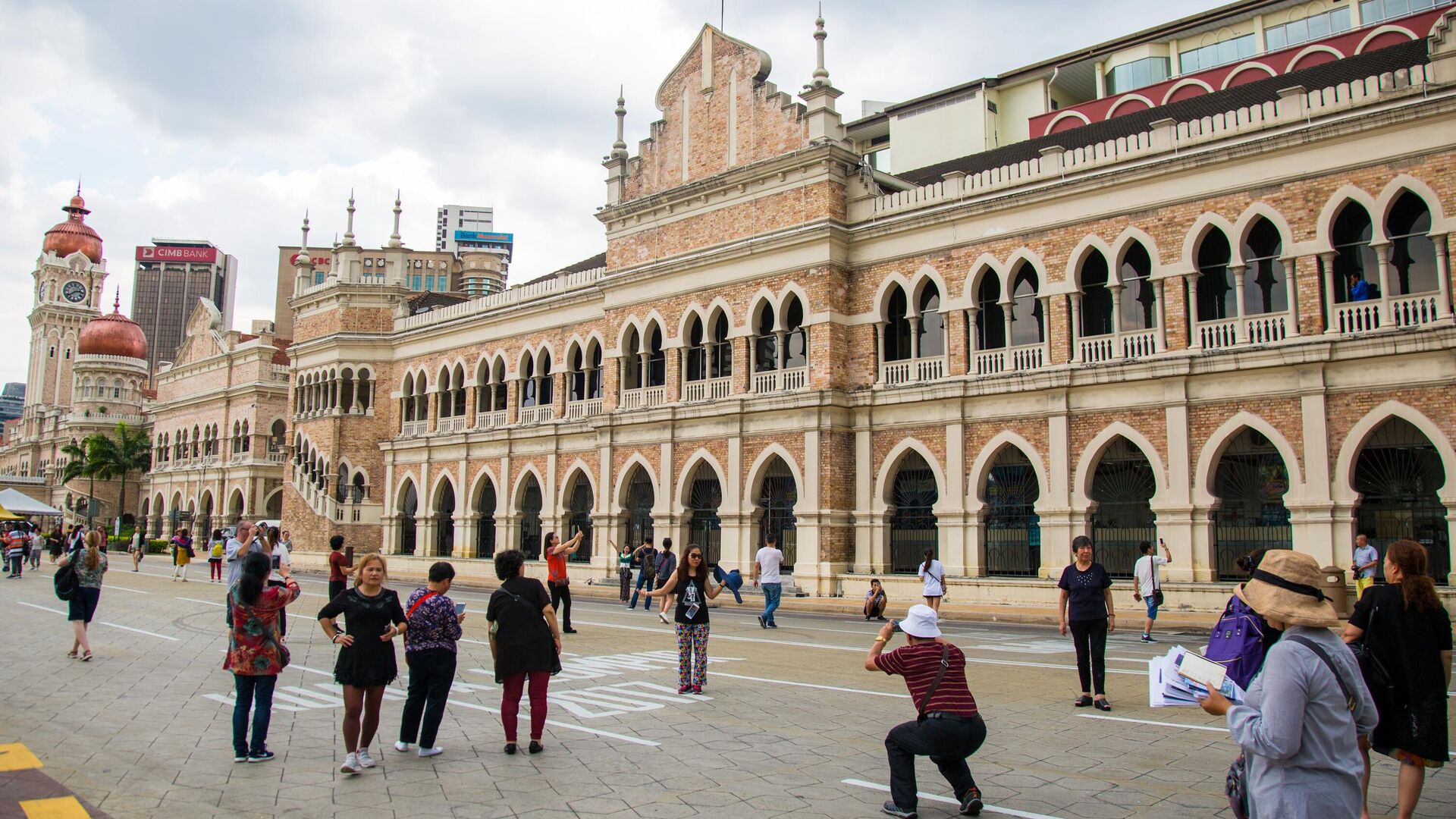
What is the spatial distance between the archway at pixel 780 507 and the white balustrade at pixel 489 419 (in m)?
12.4

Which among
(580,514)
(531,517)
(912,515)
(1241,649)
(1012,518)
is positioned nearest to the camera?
(1241,649)

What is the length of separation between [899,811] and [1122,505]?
17038 mm

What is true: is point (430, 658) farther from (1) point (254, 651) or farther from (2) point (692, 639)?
(2) point (692, 639)

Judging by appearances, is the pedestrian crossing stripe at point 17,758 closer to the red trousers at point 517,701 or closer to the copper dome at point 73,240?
the red trousers at point 517,701

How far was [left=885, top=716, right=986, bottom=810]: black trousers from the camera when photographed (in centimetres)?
629

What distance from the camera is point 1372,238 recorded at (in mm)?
18844

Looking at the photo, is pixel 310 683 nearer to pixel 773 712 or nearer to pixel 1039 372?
pixel 773 712

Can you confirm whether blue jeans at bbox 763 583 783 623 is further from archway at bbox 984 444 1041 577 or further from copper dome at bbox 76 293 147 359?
copper dome at bbox 76 293 147 359

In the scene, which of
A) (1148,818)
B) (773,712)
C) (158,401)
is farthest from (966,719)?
(158,401)

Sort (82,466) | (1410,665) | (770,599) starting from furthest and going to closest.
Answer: (82,466) < (770,599) < (1410,665)

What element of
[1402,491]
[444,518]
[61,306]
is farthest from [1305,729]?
[61,306]

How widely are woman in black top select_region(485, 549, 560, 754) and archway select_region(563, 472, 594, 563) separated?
24678 millimetres

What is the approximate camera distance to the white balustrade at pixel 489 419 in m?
36.3

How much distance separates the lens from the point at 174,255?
178 m
